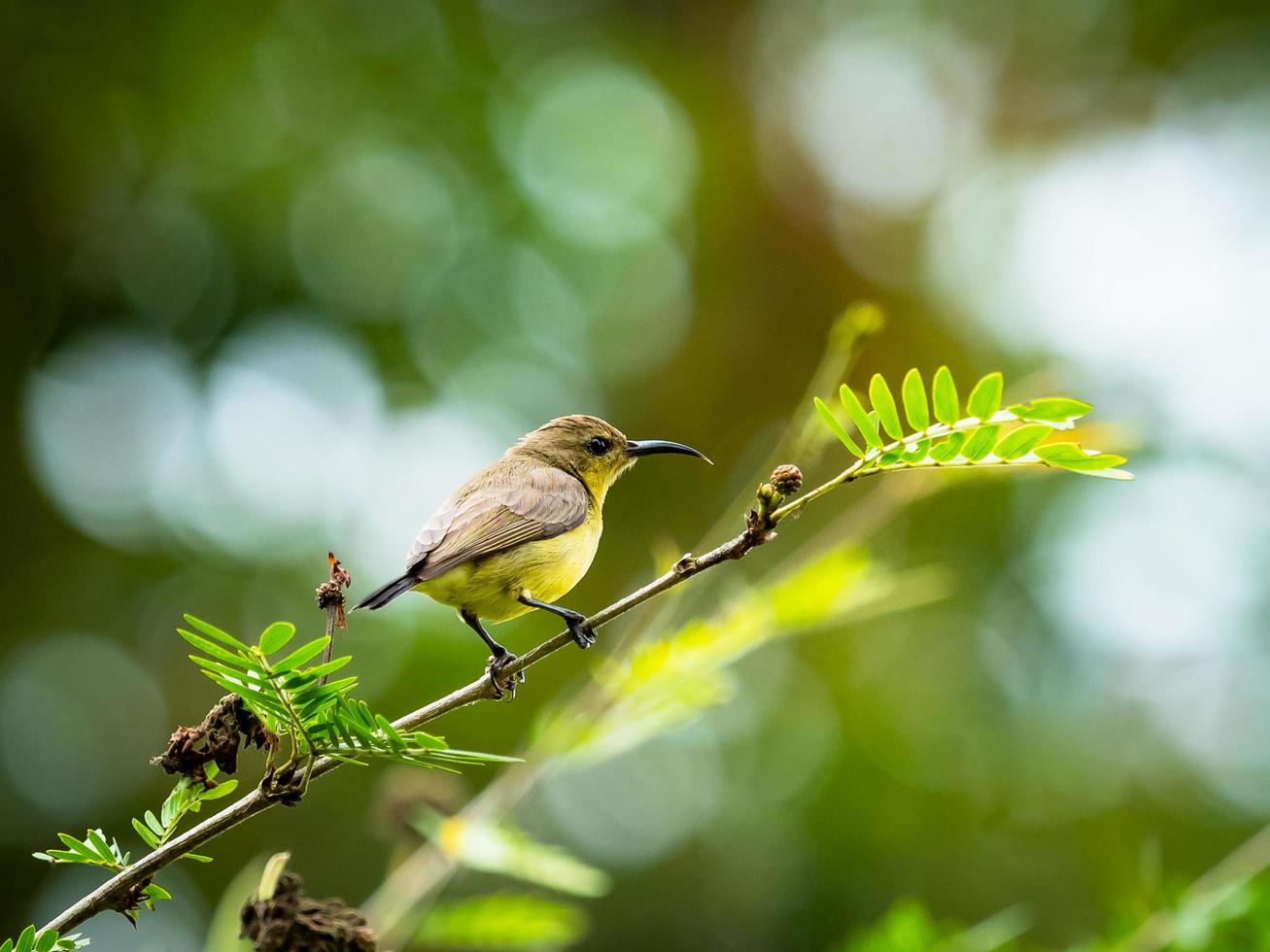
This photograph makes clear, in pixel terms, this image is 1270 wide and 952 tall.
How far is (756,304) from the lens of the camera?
36.6 ft

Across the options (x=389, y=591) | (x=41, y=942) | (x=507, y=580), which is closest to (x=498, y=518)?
(x=507, y=580)

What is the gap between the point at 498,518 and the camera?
4109 millimetres

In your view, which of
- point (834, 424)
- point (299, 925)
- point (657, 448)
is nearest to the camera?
point (299, 925)

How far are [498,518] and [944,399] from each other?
8.10 ft

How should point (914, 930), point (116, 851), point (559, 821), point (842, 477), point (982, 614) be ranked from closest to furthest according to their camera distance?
1. point (116, 851)
2. point (842, 477)
3. point (914, 930)
4. point (559, 821)
5. point (982, 614)

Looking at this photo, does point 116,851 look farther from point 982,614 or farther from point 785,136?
point 785,136

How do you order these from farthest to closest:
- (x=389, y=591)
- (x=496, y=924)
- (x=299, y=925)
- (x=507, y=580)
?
1. (x=507, y=580)
2. (x=389, y=591)
3. (x=496, y=924)
4. (x=299, y=925)

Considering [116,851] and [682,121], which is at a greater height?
[682,121]

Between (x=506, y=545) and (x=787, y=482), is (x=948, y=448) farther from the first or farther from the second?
(x=506, y=545)

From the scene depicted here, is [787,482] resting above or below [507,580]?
above

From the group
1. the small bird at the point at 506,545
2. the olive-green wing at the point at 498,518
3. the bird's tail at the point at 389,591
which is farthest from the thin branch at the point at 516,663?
the olive-green wing at the point at 498,518

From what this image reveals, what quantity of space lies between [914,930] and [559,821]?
6.43m

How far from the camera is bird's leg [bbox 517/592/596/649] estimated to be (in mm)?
2209

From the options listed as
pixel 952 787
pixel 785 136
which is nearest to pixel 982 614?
pixel 952 787
